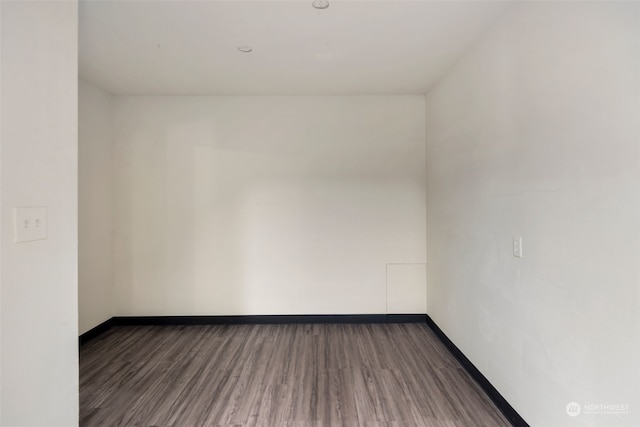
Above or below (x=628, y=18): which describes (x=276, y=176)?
below

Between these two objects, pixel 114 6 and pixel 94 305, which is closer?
pixel 114 6

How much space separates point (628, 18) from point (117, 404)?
10.9 feet

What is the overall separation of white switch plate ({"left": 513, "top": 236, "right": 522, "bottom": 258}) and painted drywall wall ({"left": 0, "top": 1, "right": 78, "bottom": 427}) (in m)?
2.32

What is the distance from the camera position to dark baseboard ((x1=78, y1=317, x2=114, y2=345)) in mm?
2749

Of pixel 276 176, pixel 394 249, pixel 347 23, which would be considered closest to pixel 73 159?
pixel 347 23

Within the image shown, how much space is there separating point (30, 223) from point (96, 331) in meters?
2.45

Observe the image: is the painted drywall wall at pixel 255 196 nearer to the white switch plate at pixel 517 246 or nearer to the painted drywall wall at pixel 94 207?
the painted drywall wall at pixel 94 207

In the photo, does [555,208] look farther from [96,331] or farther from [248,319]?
[96,331]

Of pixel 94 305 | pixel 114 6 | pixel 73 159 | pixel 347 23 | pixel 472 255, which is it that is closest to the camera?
pixel 73 159

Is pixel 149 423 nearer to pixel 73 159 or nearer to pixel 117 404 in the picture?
pixel 117 404

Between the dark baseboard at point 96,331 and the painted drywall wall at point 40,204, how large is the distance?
6.03ft

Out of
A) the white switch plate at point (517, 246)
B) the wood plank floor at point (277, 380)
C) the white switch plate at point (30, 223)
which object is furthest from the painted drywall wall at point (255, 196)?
the white switch plate at point (30, 223)

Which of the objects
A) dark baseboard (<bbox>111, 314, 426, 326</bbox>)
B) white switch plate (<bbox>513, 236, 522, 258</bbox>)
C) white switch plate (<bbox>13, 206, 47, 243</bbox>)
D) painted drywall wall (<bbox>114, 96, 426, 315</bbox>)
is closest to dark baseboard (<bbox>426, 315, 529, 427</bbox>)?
dark baseboard (<bbox>111, 314, 426, 326</bbox>)

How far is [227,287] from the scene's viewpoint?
10.3 ft
